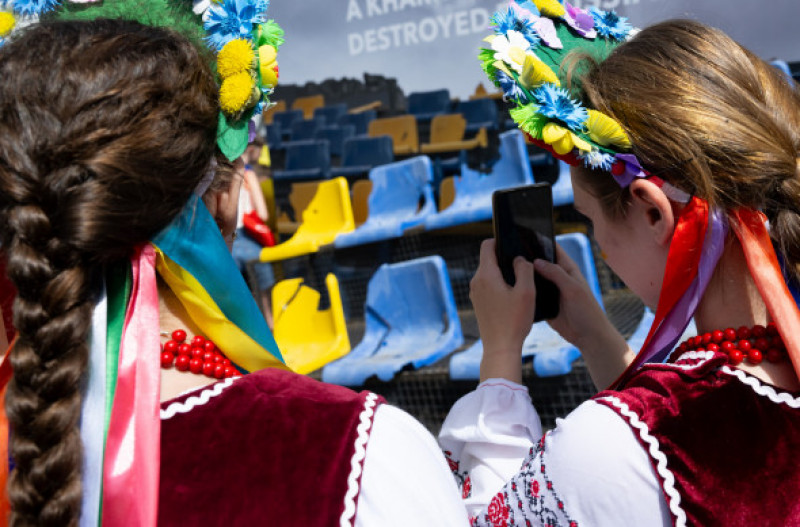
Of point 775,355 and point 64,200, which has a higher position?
point 64,200

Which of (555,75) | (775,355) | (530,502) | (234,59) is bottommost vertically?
(530,502)

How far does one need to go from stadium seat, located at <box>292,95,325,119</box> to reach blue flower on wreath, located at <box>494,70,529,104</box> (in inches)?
242

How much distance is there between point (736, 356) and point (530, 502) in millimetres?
320

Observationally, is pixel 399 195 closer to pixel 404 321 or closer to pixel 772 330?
pixel 404 321

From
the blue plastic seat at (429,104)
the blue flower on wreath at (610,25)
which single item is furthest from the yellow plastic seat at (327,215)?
the blue flower on wreath at (610,25)

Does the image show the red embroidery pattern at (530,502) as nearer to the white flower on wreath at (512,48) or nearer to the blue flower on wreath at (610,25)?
the white flower on wreath at (512,48)

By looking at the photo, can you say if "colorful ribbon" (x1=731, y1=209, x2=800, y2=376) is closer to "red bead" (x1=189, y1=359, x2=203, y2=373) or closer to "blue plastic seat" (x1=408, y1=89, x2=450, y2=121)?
"red bead" (x1=189, y1=359, x2=203, y2=373)

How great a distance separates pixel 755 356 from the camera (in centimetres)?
95

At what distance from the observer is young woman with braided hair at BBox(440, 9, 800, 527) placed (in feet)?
2.88

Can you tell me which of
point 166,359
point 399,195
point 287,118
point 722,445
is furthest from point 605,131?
point 287,118

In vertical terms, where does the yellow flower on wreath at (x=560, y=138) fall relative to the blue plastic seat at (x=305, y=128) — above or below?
above

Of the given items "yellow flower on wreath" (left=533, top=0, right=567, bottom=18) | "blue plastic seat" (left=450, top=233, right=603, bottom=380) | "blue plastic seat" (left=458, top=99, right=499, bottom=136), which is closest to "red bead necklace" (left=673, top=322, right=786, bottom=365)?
"yellow flower on wreath" (left=533, top=0, right=567, bottom=18)

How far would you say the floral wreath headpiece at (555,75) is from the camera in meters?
1.04

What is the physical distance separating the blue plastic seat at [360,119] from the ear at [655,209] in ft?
18.7
